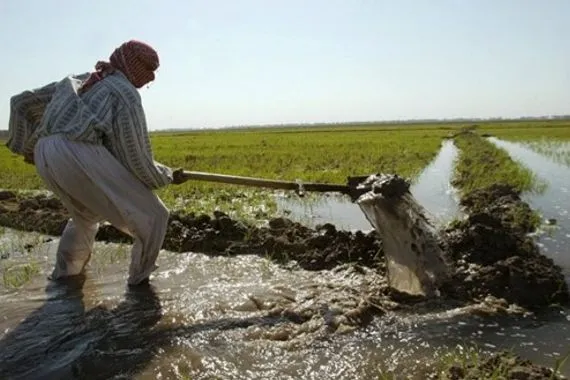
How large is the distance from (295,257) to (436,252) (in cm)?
139

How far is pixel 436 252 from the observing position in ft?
12.7

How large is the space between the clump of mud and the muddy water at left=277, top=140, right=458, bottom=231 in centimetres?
303

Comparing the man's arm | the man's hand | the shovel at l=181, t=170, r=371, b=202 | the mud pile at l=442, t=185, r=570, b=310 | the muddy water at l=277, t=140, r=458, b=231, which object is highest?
the man's arm

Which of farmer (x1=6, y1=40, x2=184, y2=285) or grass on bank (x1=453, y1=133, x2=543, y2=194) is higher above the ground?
farmer (x1=6, y1=40, x2=184, y2=285)

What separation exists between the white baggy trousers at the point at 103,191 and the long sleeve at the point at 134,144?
0.20ft

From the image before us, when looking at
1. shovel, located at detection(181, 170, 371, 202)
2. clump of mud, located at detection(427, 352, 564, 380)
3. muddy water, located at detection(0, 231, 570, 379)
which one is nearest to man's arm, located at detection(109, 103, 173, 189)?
shovel, located at detection(181, 170, 371, 202)

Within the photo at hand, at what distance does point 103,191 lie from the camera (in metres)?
3.46

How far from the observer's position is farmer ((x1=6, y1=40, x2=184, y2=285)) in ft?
11.1

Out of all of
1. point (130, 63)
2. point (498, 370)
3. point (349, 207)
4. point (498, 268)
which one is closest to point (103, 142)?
point (130, 63)

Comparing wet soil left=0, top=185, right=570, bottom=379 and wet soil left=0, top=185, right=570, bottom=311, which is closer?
wet soil left=0, top=185, right=570, bottom=379

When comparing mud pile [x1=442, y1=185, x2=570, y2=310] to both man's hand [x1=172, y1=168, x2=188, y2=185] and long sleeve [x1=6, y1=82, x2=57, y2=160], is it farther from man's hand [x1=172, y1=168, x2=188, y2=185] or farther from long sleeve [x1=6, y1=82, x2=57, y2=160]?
long sleeve [x1=6, y1=82, x2=57, y2=160]

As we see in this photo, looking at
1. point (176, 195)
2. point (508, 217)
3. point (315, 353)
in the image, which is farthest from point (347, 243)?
point (176, 195)

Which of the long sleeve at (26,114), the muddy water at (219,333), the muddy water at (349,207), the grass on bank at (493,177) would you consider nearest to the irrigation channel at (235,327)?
the muddy water at (219,333)

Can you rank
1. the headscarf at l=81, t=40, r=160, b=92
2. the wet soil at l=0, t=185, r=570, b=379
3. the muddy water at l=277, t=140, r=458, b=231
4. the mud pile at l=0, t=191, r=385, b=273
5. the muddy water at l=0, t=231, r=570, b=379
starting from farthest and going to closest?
the muddy water at l=277, t=140, r=458, b=231 → the mud pile at l=0, t=191, r=385, b=273 → the headscarf at l=81, t=40, r=160, b=92 → the wet soil at l=0, t=185, r=570, b=379 → the muddy water at l=0, t=231, r=570, b=379
